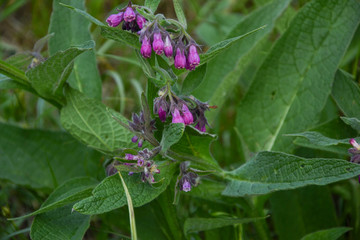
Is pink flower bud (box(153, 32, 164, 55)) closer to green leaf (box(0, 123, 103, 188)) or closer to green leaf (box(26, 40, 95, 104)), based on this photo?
green leaf (box(26, 40, 95, 104))

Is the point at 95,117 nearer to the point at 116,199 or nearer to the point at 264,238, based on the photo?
the point at 116,199

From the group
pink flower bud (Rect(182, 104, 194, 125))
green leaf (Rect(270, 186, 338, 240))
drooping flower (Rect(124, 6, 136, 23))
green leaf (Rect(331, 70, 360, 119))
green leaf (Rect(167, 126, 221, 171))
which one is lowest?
green leaf (Rect(270, 186, 338, 240))

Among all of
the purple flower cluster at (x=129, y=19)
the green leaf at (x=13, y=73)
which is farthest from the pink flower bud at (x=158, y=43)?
the green leaf at (x=13, y=73)

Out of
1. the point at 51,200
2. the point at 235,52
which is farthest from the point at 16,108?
the point at 235,52

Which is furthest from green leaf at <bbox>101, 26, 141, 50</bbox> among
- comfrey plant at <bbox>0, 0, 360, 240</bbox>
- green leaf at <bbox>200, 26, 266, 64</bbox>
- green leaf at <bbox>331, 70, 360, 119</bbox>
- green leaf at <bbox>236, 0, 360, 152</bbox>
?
green leaf at <bbox>331, 70, 360, 119</bbox>

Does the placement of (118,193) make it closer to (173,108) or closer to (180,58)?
(173,108)

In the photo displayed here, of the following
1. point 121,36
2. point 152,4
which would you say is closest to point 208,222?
point 121,36
